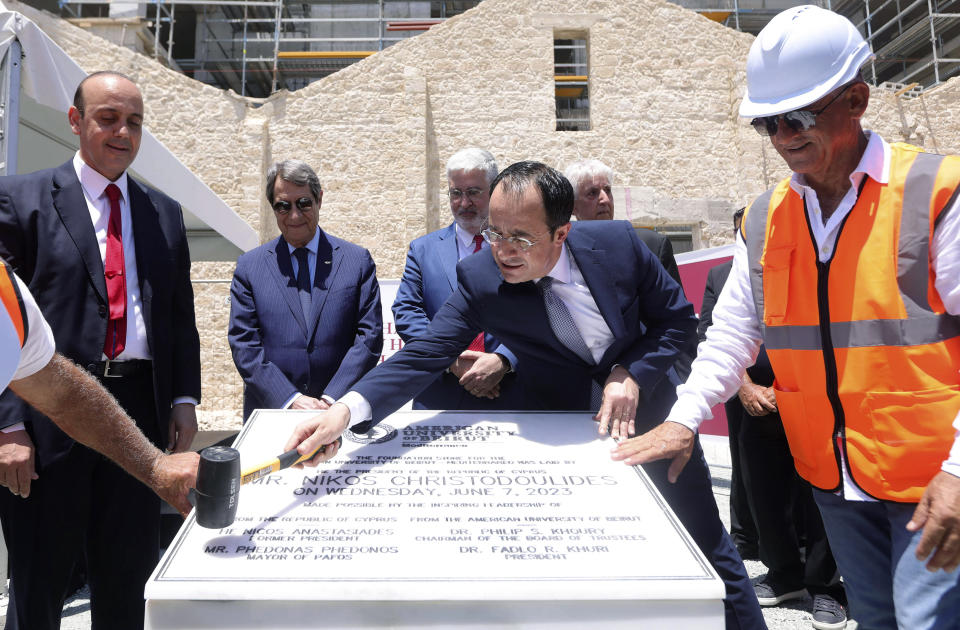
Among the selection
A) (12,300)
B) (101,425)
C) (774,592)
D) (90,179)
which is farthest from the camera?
(774,592)

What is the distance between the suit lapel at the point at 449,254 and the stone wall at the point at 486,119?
833 centimetres

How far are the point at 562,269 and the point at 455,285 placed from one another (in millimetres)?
896

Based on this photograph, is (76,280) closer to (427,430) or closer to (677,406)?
(427,430)

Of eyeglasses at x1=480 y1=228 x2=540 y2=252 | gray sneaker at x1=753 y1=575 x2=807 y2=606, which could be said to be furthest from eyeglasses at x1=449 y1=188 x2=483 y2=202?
gray sneaker at x1=753 y1=575 x2=807 y2=606

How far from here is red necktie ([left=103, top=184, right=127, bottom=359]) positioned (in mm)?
2090

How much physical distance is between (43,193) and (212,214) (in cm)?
317

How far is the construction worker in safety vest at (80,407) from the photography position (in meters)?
1.25

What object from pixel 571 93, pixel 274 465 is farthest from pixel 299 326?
pixel 571 93

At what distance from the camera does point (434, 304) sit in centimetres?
282

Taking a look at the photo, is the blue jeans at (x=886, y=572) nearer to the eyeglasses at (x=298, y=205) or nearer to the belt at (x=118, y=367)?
the belt at (x=118, y=367)

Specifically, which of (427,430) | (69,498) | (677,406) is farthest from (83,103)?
(677,406)

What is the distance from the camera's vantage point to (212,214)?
5129mm

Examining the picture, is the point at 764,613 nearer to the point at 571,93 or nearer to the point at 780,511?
the point at 780,511

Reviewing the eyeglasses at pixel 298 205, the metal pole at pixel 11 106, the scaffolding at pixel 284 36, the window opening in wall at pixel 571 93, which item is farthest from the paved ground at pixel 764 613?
the scaffolding at pixel 284 36
